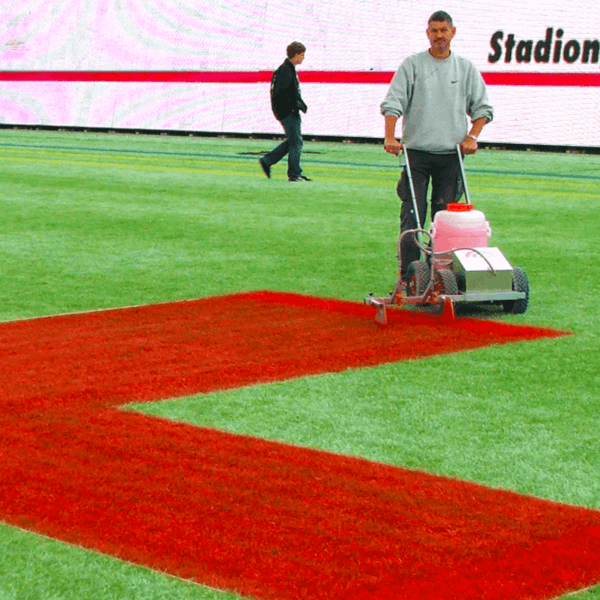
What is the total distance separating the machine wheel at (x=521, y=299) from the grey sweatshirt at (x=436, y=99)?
1134mm

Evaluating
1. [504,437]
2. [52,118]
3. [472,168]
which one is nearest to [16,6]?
[52,118]

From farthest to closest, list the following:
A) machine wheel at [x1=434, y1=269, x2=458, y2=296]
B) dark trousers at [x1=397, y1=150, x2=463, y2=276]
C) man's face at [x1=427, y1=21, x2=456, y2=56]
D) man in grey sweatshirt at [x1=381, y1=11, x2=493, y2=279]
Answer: dark trousers at [x1=397, y1=150, x2=463, y2=276]
man in grey sweatshirt at [x1=381, y1=11, x2=493, y2=279]
man's face at [x1=427, y1=21, x2=456, y2=56]
machine wheel at [x1=434, y1=269, x2=458, y2=296]

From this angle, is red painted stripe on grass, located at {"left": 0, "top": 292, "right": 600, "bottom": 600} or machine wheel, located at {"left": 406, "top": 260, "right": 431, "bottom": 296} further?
machine wheel, located at {"left": 406, "top": 260, "right": 431, "bottom": 296}

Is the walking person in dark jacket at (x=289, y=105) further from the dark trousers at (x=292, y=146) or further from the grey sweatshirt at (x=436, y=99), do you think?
Answer: the grey sweatshirt at (x=436, y=99)

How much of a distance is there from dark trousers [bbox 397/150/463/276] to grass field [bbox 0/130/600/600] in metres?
0.47

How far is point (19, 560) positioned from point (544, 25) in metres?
25.1

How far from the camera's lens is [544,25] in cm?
2722

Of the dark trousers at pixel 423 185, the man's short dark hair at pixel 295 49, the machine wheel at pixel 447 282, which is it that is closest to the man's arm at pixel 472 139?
the dark trousers at pixel 423 185

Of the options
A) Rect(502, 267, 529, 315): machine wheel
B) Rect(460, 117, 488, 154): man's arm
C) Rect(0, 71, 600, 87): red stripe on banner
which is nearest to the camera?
Rect(502, 267, 529, 315): machine wheel

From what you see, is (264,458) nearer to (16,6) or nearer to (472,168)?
(472,168)

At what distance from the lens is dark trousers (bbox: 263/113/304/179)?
18500mm

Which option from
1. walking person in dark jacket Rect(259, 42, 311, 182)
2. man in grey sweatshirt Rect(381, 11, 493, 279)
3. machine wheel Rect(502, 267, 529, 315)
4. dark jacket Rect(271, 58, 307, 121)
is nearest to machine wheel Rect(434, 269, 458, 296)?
machine wheel Rect(502, 267, 529, 315)

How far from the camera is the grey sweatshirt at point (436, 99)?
8.61m

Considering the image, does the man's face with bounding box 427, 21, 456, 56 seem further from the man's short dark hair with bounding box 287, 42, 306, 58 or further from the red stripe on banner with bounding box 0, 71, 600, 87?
the red stripe on banner with bounding box 0, 71, 600, 87
